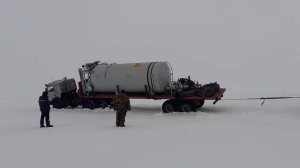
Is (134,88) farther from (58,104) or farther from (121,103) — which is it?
(58,104)

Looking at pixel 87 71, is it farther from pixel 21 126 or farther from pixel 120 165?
pixel 120 165

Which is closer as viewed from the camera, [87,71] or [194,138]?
[194,138]

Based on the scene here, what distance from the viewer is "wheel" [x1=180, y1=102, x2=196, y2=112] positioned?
63.4 ft

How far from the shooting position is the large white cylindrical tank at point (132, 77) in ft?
66.4

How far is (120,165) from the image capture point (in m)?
9.05

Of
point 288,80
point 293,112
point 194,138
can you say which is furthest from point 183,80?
point 288,80

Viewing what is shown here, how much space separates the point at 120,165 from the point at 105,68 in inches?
541

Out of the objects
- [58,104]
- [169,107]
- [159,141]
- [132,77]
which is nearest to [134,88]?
[132,77]

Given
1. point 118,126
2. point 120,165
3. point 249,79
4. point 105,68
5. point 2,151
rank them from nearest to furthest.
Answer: point 120,165, point 2,151, point 118,126, point 105,68, point 249,79

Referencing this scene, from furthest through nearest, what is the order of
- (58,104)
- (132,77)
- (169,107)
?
1. (58,104)
2. (132,77)
3. (169,107)

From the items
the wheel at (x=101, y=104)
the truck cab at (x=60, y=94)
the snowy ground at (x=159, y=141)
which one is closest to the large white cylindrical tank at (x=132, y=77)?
the wheel at (x=101, y=104)

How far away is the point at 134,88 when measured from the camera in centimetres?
2094

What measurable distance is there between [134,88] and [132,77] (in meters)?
0.68

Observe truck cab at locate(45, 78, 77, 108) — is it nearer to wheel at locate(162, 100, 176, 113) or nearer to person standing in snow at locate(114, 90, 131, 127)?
wheel at locate(162, 100, 176, 113)
